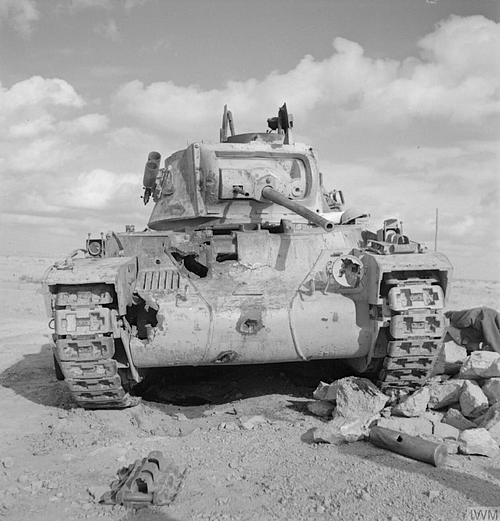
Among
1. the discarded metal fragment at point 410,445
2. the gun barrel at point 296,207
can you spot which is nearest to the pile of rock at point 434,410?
the discarded metal fragment at point 410,445

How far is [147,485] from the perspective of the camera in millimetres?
4043

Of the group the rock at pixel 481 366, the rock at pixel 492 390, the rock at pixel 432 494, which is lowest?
the rock at pixel 432 494

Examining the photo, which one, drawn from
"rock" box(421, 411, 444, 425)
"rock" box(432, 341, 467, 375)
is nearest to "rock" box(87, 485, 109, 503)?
"rock" box(421, 411, 444, 425)

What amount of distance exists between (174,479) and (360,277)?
9.88 ft

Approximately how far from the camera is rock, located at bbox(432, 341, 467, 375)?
704 centimetres

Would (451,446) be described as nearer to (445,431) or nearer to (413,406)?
(445,431)

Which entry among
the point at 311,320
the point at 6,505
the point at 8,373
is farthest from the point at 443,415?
the point at 8,373

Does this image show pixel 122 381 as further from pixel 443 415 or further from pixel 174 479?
pixel 443 415

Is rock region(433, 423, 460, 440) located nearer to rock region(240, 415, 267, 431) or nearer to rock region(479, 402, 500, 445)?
rock region(479, 402, 500, 445)

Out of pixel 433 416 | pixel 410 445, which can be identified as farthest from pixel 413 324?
pixel 410 445

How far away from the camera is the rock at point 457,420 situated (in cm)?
554

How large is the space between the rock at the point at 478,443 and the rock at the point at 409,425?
46 cm

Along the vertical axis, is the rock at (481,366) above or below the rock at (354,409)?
above

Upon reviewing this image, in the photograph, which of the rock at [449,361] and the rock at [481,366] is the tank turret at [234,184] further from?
the rock at [481,366]
